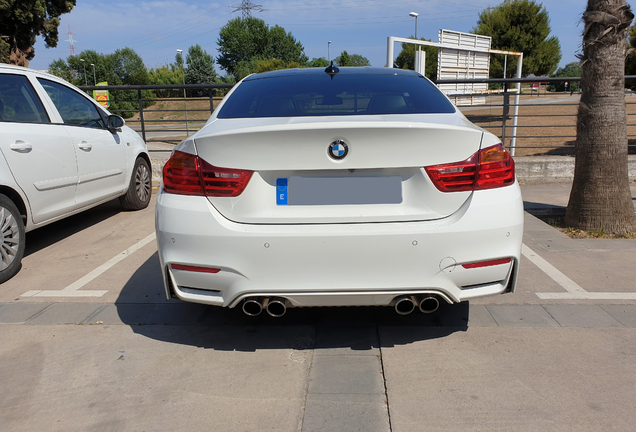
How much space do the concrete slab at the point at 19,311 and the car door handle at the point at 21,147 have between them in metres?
1.32

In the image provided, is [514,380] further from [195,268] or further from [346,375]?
[195,268]

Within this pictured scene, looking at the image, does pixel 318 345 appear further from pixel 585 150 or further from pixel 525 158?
pixel 525 158

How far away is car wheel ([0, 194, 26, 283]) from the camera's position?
3.95m

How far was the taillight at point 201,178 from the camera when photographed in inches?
95.7

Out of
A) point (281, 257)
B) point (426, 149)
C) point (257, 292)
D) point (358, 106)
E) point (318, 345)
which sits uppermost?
point (358, 106)

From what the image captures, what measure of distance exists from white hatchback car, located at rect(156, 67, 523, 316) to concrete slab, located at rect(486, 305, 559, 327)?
74 cm

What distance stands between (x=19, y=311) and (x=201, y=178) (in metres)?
1.96

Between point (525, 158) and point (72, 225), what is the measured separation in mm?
6857

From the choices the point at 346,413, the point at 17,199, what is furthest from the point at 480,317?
the point at 17,199

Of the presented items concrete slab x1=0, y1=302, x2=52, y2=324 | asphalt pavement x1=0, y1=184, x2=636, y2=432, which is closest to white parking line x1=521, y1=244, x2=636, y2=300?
asphalt pavement x1=0, y1=184, x2=636, y2=432

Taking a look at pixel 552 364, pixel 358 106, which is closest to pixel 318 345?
pixel 552 364

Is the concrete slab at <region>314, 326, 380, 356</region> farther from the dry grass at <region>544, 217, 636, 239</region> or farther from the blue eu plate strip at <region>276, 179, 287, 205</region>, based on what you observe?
the dry grass at <region>544, 217, 636, 239</region>

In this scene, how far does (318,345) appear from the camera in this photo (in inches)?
114

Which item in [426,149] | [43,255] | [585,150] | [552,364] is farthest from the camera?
[585,150]
